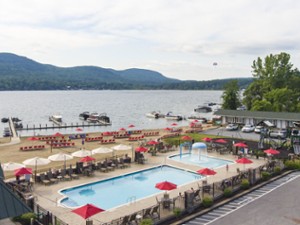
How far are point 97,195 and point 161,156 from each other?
12.6 meters

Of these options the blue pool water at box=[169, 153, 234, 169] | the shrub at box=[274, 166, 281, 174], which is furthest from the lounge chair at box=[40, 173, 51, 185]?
the shrub at box=[274, 166, 281, 174]

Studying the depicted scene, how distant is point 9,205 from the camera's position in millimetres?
11562

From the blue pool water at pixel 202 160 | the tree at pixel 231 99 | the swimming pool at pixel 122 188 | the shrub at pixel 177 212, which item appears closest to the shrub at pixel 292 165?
the blue pool water at pixel 202 160

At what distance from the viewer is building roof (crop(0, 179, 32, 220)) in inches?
445

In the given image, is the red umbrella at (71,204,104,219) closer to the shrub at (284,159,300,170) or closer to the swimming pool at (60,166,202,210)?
the swimming pool at (60,166,202,210)

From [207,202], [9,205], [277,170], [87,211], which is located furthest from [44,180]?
[277,170]

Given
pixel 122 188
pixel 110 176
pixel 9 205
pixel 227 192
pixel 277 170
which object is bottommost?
pixel 122 188

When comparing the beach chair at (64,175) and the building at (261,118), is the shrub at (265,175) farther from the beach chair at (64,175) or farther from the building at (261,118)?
the building at (261,118)

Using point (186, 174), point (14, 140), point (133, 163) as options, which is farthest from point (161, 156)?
point (14, 140)

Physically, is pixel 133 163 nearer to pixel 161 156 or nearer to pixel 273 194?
pixel 161 156

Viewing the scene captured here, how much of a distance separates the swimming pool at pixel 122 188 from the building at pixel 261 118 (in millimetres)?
32364

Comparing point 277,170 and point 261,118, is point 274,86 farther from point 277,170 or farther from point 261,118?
point 277,170

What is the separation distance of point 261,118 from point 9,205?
52849 mm

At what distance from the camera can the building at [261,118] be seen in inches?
2104
